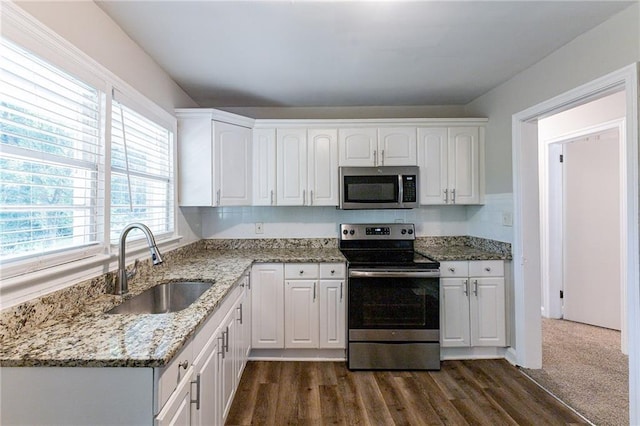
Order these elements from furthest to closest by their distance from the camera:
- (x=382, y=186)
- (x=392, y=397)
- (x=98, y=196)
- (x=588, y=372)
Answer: (x=382, y=186) → (x=588, y=372) → (x=392, y=397) → (x=98, y=196)

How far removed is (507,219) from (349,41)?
6.50 ft

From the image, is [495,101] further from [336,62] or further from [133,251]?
[133,251]

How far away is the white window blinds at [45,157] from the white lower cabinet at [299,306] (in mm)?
1392

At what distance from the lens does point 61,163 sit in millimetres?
1321

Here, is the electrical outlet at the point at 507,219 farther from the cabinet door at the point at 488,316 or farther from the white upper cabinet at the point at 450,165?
the cabinet door at the point at 488,316

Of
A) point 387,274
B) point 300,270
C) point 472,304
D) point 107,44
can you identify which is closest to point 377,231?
point 387,274

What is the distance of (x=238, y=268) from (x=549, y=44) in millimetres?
2678

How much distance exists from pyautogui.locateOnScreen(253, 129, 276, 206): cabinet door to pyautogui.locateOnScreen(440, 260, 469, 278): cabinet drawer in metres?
1.70

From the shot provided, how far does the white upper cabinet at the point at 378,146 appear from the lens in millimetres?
2930

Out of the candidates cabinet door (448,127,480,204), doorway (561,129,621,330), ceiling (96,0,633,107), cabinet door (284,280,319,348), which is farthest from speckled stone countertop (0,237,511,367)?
doorway (561,129,621,330)

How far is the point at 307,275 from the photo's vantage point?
261 centimetres

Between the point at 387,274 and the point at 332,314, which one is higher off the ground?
the point at 387,274

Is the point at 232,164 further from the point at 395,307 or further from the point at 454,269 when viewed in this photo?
the point at 454,269

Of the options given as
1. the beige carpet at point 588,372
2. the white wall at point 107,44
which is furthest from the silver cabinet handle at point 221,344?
the beige carpet at point 588,372
